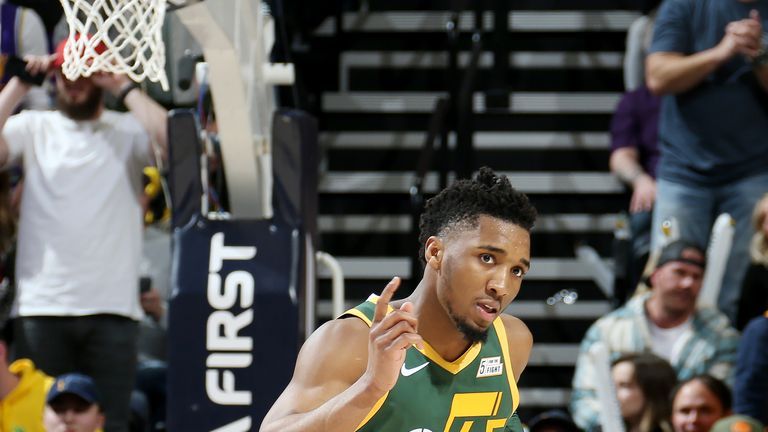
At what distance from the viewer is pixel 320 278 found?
8094mm

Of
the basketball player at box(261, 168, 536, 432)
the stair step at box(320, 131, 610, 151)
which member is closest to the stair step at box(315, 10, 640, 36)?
the stair step at box(320, 131, 610, 151)

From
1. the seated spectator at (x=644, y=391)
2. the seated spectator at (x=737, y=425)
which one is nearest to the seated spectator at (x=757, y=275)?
the seated spectator at (x=644, y=391)

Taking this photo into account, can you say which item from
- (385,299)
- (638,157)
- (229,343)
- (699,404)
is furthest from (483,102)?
(385,299)

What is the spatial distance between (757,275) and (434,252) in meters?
3.33

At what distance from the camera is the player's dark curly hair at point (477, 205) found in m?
3.54

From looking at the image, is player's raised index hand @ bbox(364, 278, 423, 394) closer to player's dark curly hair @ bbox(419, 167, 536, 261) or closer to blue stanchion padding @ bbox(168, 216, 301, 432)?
player's dark curly hair @ bbox(419, 167, 536, 261)

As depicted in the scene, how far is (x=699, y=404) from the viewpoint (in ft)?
18.7

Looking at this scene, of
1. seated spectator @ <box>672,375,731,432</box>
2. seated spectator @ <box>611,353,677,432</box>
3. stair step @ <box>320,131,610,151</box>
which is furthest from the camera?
stair step @ <box>320,131,610,151</box>

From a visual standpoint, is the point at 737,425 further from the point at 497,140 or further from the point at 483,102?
the point at 483,102

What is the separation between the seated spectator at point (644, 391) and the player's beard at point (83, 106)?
8.28 ft

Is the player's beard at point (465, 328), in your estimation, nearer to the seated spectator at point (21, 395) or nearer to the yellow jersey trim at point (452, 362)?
the yellow jersey trim at point (452, 362)

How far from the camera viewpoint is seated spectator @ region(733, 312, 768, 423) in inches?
228

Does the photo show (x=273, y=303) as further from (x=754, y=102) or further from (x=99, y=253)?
(x=754, y=102)

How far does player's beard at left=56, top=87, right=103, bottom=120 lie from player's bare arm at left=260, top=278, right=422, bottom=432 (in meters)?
2.90
